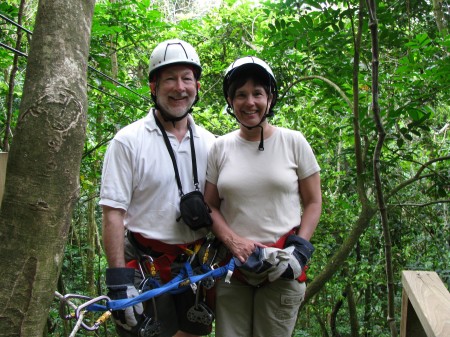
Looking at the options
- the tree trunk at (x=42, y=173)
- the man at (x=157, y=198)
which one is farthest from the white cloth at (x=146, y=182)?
the tree trunk at (x=42, y=173)

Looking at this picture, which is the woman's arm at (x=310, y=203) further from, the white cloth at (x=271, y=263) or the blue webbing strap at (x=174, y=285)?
the blue webbing strap at (x=174, y=285)

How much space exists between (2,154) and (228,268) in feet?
3.69

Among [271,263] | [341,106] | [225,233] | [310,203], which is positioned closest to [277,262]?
[271,263]

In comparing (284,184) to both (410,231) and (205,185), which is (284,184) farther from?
(410,231)

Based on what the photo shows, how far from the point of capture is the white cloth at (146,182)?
6.64ft

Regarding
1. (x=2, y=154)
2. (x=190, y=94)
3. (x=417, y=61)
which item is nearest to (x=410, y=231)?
(x=417, y=61)

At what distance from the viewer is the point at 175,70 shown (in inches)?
87.6

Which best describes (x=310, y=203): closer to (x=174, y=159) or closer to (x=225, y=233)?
(x=225, y=233)

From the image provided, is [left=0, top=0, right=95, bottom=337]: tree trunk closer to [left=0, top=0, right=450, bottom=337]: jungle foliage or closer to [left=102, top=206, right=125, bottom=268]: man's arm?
[left=102, top=206, right=125, bottom=268]: man's arm

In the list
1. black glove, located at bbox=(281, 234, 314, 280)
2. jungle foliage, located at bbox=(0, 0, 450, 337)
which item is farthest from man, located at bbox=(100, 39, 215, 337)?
jungle foliage, located at bbox=(0, 0, 450, 337)

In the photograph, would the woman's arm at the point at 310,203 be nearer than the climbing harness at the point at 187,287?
No

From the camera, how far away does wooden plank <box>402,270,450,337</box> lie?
148 centimetres

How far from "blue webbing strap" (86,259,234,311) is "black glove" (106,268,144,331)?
6cm

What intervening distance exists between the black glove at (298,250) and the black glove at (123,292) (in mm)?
687
